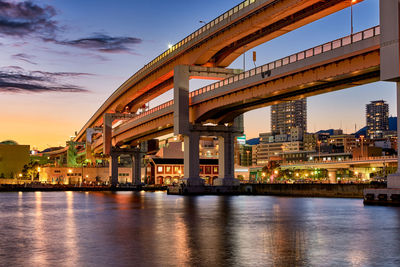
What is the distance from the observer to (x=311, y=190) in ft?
301

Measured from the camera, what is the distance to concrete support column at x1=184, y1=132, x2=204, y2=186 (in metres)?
90.6

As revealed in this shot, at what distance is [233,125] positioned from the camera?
304 feet

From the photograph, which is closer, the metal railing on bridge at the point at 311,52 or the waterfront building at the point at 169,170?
the metal railing on bridge at the point at 311,52

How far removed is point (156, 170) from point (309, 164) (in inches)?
1946

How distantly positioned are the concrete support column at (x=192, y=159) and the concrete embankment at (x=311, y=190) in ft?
38.3

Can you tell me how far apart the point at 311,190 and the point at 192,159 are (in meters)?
20.1

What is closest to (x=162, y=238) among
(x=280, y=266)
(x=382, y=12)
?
(x=280, y=266)

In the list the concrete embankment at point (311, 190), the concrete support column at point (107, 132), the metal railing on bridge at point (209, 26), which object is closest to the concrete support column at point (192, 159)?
the concrete embankment at point (311, 190)

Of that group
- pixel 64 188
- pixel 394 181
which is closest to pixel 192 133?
pixel 394 181

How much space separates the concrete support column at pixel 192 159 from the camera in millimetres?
90625

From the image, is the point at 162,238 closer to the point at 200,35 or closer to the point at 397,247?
the point at 397,247

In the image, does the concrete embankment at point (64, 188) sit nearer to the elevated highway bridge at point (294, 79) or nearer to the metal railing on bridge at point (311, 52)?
the elevated highway bridge at point (294, 79)

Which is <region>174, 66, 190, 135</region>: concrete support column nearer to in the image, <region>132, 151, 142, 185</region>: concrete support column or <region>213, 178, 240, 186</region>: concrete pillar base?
<region>213, 178, 240, 186</region>: concrete pillar base

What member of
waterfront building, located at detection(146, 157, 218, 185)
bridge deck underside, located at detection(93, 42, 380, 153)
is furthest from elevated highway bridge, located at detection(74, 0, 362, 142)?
waterfront building, located at detection(146, 157, 218, 185)
